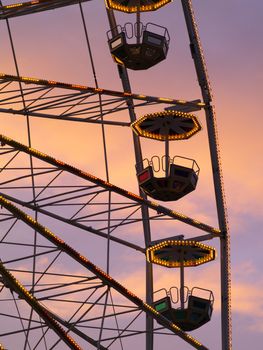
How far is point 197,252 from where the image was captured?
34.4 metres

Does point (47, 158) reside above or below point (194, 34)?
below

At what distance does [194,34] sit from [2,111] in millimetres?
6185

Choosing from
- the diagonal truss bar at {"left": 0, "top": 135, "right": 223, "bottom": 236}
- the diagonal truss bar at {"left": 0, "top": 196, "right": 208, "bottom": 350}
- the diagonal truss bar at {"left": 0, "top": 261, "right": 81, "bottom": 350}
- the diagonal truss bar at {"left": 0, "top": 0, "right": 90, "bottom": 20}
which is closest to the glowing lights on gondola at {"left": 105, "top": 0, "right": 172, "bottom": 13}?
the diagonal truss bar at {"left": 0, "top": 0, "right": 90, "bottom": 20}

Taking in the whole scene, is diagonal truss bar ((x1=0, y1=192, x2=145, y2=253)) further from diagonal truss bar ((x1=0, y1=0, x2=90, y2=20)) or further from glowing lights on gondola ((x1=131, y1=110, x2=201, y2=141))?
diagonal truss bar ((x1=0, y1=0, x2=90, y2=20))

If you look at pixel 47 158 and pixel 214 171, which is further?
pixel 214 171

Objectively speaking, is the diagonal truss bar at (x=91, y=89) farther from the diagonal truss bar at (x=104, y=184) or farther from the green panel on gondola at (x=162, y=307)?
the green panel on gondola at (x=162, y=307)

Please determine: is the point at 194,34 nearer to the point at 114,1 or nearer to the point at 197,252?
the point at 114,1

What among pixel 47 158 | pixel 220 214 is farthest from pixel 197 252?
pixel 47 158

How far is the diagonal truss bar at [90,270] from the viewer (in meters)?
27.5

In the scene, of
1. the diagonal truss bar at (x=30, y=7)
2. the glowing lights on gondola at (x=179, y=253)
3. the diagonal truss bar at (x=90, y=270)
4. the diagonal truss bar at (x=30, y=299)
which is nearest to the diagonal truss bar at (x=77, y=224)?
the glowing lights on gondola at (x=179, y=253)

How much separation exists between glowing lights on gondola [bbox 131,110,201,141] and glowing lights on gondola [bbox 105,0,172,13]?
2770 mm

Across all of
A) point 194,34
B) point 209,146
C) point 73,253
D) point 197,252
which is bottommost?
point 73,253

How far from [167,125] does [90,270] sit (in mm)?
5847

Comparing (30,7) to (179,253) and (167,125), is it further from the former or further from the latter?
(179,253)
